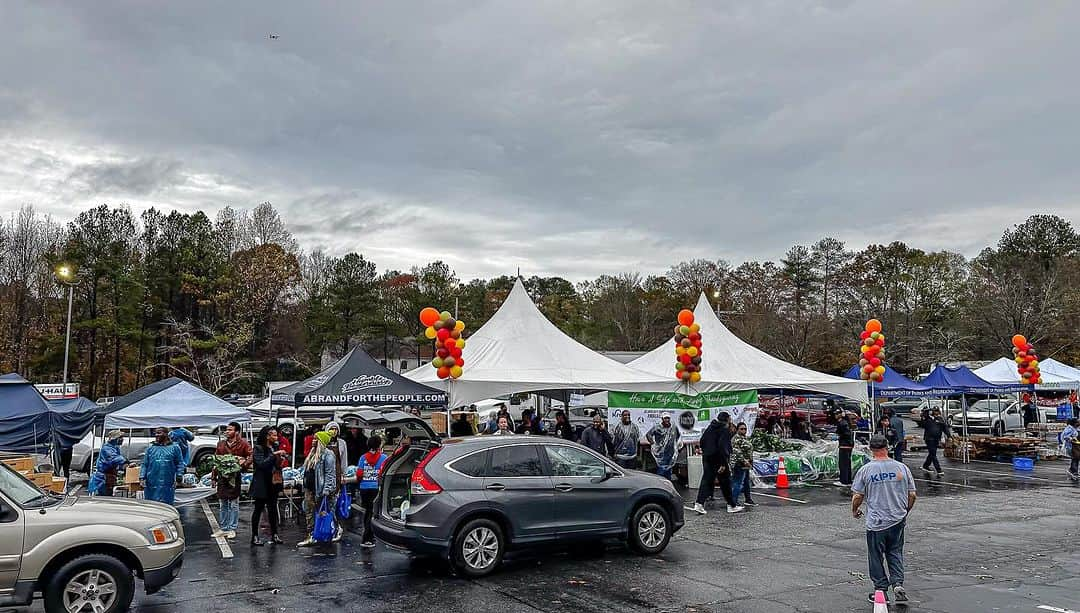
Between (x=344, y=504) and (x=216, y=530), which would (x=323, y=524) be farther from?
(x=216, y=530)

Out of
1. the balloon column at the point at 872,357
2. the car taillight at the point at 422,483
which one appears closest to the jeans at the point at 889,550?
the car taillight at the point at 422,483

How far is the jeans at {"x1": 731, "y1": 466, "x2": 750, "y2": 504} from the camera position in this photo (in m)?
14.4

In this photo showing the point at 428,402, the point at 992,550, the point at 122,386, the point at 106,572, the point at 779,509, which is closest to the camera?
the point at 106,572

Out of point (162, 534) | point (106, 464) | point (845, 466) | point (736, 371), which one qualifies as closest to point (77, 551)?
point (162, 534)

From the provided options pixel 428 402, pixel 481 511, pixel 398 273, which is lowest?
pixel 481 511

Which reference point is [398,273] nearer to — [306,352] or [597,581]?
[306,352]

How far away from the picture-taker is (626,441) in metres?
17.4

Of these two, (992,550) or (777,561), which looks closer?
(777,561)

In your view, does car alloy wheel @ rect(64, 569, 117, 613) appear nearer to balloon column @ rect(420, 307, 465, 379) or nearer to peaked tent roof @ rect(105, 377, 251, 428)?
peaked tent roof @ rect(105, 377, 251, 428)

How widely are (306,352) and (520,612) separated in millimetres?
49069

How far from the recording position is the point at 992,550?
35.0 feet

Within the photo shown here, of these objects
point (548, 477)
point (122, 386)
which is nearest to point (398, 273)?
point (122, 386)

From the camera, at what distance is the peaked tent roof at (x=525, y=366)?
56.2 ft

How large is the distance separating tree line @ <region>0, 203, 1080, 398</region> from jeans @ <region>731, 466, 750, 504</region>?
123 ft
